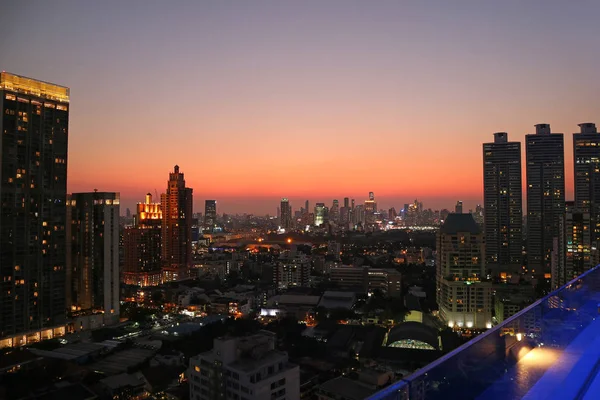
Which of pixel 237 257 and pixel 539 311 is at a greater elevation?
pixel 539 311

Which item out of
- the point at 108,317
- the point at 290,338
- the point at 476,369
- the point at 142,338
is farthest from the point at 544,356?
the point at 108,317

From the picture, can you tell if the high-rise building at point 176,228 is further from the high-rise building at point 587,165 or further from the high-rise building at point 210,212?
the high-rise building at point 210,212

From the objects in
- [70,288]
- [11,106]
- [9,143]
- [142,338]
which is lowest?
[142,338]

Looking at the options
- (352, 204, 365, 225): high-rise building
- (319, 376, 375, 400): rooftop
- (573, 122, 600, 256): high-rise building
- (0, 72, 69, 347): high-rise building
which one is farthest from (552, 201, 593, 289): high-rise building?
(352, 204, 365, 225): high-rise building

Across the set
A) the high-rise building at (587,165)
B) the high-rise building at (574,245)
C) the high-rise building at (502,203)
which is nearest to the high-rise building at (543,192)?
the high-rise building at (502,203)

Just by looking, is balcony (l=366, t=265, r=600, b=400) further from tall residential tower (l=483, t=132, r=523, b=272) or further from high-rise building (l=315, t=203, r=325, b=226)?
high-rise building (l=315, t=203, r=325, b=226)

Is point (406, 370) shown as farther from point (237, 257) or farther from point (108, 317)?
point (237, 257)
